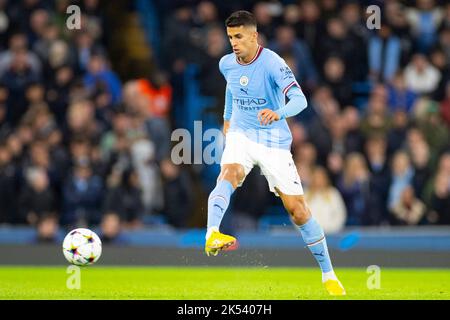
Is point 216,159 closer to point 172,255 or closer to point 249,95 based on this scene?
point 172,255

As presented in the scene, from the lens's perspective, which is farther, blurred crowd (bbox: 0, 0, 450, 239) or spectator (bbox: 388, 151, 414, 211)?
spectator (bbox: 388, 151, 414, 211)

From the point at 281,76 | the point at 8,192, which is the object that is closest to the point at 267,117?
the point at 281,76

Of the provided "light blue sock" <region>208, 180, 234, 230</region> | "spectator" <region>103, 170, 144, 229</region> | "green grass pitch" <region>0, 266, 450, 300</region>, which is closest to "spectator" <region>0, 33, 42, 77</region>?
"spectator" <region>103, 170, 144, 229</region>

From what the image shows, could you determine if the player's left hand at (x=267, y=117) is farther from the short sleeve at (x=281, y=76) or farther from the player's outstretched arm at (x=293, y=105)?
the short sleeve at (x=281, y=76)

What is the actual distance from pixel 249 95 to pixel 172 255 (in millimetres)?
5851

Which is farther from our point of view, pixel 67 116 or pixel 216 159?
pixel 67 116

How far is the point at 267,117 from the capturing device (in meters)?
9.84

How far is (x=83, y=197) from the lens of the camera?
16.5 meters

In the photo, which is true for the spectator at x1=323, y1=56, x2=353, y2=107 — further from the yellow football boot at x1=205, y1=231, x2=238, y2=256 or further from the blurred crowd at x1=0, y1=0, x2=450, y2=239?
the yellow football boot at x1=205, y1=231, x2=238, y2=256

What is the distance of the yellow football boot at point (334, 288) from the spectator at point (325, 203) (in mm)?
5723

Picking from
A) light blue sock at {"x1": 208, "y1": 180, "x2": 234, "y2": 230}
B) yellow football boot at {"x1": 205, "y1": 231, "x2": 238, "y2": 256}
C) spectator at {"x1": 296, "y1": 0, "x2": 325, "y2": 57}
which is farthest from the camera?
spectator at {"x1": 296, "y1": 0, "x2": 325, "y2": 57}

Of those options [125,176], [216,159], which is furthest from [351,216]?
[125,176]

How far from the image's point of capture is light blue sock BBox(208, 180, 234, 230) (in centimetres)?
995

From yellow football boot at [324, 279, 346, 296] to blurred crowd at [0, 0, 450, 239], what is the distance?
572 centimetres
